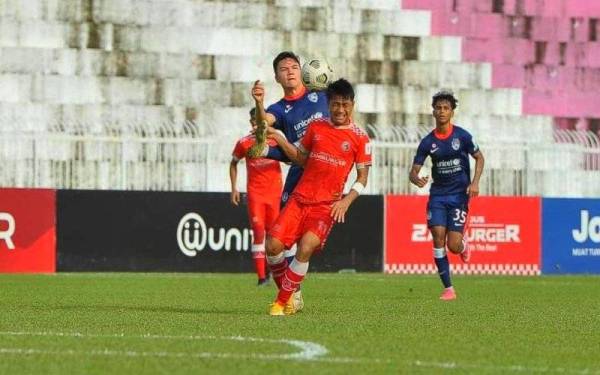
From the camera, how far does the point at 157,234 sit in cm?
2302

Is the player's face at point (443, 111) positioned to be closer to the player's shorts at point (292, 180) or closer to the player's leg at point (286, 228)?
the player's shorts at point (292, 180)

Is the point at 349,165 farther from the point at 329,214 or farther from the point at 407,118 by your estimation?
the point at 407,118

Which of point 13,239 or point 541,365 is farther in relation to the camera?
point 13,239

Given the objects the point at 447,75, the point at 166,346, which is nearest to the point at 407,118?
the point at 447,75

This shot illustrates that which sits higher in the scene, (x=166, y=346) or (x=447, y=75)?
(x=447, y=75)

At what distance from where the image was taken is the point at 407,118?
30.3m

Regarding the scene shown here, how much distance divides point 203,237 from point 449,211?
7.15 m

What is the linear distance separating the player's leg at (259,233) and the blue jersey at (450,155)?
2.90 m

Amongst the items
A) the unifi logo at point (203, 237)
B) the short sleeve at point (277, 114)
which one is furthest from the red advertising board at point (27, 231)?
the short sleeve at point (277, 114)

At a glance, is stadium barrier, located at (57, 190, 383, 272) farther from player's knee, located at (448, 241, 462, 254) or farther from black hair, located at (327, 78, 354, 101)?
black hair, located at (327, 78, 354, 101)

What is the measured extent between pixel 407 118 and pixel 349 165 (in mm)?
17836

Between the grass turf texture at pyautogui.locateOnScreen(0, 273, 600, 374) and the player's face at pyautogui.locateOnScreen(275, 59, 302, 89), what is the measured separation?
1.93 m

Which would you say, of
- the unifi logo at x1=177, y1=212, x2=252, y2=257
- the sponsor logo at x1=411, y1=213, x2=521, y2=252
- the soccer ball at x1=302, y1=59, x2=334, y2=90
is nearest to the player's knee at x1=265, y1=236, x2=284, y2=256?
the soccer ball at x1=302, y1=59, x2=334, y2=90

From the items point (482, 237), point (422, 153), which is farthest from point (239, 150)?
point (482, 237)
